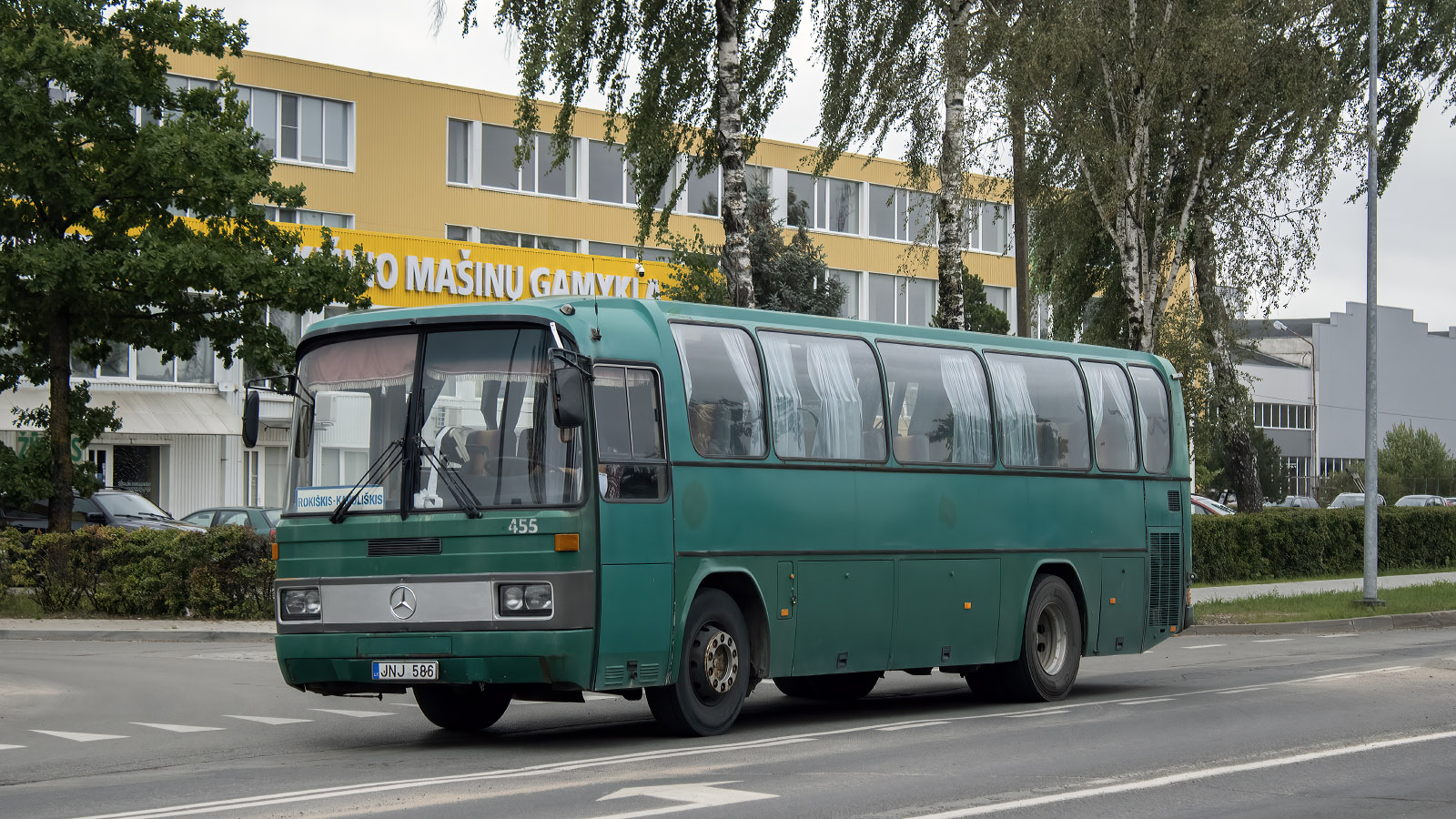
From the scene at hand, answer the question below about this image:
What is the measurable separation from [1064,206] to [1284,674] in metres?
15.8

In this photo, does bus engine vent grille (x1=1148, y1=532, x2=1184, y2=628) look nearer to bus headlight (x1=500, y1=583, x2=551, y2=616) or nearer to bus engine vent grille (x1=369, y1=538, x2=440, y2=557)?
bus headlight (x1=500, y1=583, x2=551, y2=616)

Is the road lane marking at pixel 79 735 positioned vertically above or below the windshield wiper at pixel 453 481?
below

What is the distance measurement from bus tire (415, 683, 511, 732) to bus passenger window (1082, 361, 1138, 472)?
6489 millimetres

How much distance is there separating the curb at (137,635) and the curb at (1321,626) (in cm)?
1335

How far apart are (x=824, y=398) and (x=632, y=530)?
2533 mm

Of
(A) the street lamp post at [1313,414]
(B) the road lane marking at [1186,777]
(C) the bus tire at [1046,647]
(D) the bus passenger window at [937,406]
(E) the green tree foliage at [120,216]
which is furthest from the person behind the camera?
(A) the street lamp post at [1313,414]

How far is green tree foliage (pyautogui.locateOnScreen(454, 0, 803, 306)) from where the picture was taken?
2278 centimetres

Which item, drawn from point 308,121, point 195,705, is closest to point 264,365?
point 195,705

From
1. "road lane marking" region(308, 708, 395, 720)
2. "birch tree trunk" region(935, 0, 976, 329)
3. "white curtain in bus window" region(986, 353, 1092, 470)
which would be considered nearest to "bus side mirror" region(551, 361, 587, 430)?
"road lane marking" region(308, 708, 395, 720)

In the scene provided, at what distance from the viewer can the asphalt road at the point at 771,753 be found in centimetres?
872

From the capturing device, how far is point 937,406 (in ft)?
47.4

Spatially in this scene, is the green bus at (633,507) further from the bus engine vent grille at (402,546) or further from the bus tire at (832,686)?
the bus tire at (832,686)

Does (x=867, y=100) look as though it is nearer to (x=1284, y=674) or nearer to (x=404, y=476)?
(x=1284, y=674)

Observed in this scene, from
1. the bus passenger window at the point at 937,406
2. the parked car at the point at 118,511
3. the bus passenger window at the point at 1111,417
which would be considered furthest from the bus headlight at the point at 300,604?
the parked car at the point at 118,511
